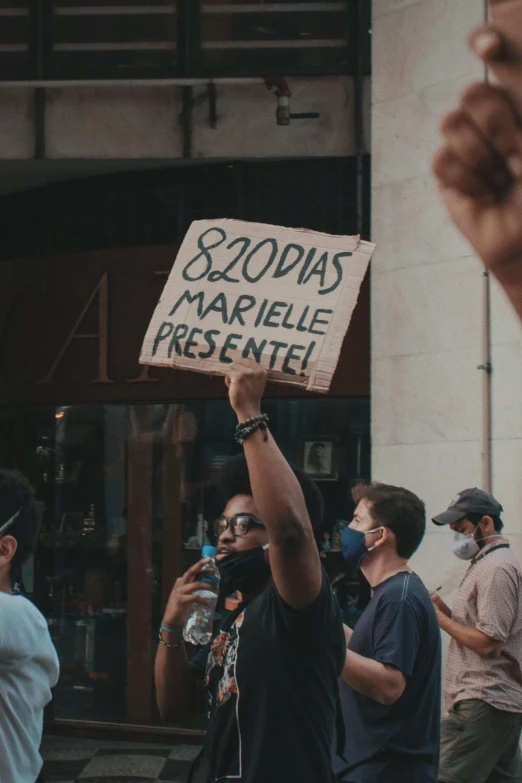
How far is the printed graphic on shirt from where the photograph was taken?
10.8 feet

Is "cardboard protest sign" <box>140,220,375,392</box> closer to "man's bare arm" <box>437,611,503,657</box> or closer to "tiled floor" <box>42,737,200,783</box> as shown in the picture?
"man's bare arm" <box>437,611,503,657</box>

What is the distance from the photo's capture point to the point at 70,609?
10258mm

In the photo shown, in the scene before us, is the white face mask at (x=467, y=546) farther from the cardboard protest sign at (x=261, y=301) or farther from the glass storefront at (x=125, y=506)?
the cardboard protest sign at (x=261, y=301)

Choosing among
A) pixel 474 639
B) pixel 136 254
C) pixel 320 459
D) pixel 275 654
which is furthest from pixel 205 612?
pixel 136 254

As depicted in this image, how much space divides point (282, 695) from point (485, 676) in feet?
10.2

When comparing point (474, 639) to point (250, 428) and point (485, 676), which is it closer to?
point (485, 676)

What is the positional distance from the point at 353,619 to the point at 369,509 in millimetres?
4545

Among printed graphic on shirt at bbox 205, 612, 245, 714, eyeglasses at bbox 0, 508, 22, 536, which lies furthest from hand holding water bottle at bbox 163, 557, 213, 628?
eyeglasses at bbox 0, 508, 22, 536

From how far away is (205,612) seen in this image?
4059 millimetres

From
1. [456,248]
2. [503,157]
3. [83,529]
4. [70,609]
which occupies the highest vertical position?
[456,248]

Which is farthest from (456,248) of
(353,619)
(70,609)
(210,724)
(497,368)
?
(210,724)

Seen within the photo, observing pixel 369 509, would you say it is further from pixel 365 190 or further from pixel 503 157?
pixel 365 190

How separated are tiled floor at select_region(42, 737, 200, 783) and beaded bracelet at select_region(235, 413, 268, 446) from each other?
616cm

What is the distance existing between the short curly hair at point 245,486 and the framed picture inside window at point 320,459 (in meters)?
5.71
